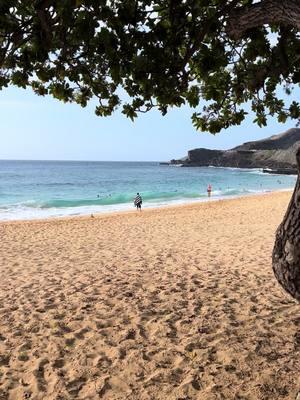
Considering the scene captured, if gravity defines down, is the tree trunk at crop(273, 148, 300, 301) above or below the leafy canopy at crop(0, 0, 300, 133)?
below

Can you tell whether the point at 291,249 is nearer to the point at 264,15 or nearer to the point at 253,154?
the point at 264,15

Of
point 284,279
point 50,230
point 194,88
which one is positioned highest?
point 194,88

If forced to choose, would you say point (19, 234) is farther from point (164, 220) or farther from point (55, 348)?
point (55, 348)

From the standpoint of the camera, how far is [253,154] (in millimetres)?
143625

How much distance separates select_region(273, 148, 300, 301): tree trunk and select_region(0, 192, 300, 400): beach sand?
157 cm

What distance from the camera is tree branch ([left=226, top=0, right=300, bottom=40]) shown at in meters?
3.53

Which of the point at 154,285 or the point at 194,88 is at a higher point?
the point at 194,88

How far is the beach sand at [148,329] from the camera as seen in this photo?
15.4ft

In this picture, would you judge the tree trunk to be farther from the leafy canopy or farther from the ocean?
the ocean

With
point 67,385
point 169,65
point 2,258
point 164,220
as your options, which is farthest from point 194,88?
point 164,220

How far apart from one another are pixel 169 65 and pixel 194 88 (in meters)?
0.57

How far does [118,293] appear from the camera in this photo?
803cm

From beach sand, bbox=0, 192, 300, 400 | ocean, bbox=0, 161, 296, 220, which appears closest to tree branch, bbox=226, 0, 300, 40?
beach sand, bbox=0, 192, 300, 400

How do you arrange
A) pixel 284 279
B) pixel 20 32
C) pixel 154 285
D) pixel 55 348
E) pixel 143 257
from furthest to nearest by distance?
pixel 143 257 < pixel 154 285 < pixel 55 348 < pixel 20 32 < pixel 284 279
